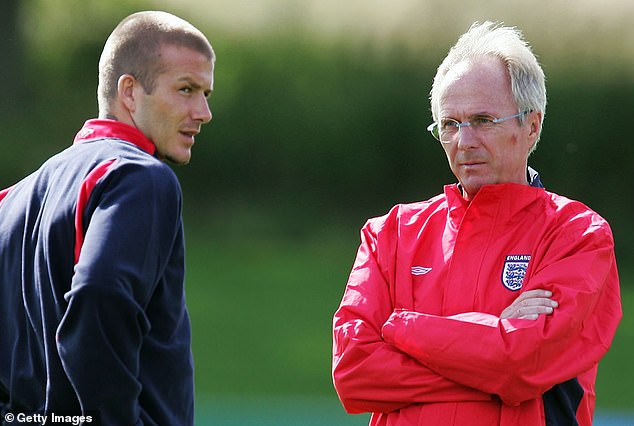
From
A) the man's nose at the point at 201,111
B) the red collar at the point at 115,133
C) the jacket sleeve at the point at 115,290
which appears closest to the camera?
the jacket sleeve at the point at 115,290

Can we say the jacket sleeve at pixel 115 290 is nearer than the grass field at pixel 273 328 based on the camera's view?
Yes

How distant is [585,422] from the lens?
7.79 ft

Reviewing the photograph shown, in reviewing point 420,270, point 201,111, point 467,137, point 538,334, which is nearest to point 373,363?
point 420,270

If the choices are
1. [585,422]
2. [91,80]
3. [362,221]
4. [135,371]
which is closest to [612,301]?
[585,422]

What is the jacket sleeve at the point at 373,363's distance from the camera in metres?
2.35

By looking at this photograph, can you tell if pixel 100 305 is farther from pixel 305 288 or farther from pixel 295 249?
pixel 295 249

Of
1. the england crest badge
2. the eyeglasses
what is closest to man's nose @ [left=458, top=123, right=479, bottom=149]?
the eyeglasses

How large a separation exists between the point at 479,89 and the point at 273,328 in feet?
23.9

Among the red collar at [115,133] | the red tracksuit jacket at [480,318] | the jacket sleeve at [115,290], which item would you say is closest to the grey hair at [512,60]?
the red tracksuit jacket at [480,318]

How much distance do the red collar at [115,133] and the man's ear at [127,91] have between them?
5 centimetres

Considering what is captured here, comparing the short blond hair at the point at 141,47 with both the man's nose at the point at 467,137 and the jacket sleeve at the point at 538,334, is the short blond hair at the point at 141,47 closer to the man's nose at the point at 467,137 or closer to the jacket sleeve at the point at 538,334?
the man's nose at the point at 467,137

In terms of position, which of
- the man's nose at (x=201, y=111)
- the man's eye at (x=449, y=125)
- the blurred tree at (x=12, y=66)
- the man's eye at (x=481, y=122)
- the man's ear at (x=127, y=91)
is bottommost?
the blurred tree at (x=12, y=66)

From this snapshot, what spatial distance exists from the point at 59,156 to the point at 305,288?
849 centimetres

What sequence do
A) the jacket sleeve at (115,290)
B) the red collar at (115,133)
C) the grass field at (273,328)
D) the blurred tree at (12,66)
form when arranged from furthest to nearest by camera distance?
the blurred tree at (12,66) < the grass field at (273,328) < the red collar at (115,133) < the jacket sleeve at (115,290)
